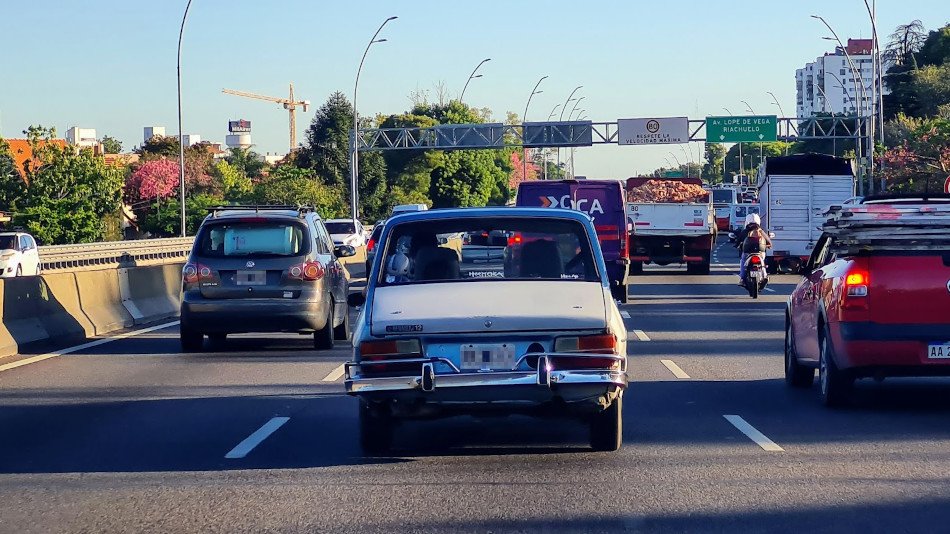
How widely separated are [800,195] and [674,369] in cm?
2338

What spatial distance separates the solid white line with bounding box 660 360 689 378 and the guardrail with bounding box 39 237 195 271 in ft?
105

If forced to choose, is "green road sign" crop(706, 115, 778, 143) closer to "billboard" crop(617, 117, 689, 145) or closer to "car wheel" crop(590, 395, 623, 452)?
"billboard" crop(617, 117, 689, 145)

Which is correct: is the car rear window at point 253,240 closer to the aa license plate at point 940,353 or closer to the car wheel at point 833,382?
the car wheel at point 833,382

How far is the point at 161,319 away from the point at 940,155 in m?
39.9

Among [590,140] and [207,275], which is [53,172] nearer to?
[590,140]

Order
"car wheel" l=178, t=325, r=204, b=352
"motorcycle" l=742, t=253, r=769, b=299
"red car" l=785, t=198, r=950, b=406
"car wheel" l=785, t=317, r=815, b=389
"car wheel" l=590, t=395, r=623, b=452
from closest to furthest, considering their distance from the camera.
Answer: "car wheel" l=590, t=395, r=623, b=452
"red car" l=785, t=198, r=950, b=406
"car wheel" l=785, t=317, r=815, b=389
"car wheel" l=178, t=325, r=204, b=352
"motorcycle" l=742, t=253, r=769, b=299

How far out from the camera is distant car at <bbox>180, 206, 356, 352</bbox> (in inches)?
676

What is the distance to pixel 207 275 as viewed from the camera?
1719 centimetres

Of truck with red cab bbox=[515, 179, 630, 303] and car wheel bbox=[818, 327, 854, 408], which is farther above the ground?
truck with red cab bbox=[515, 179, 630, 303]

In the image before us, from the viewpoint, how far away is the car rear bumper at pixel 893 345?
11.3 m

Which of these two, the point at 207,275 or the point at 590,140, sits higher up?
the point at 590,140

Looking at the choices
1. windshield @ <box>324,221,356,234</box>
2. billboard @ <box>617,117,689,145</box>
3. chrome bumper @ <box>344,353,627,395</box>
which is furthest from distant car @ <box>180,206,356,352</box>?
billboard @ <box>617,117,689,145</box>

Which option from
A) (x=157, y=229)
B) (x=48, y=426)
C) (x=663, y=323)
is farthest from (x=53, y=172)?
(x=48, y=426)

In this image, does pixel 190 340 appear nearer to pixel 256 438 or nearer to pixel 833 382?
pixel 256 438
